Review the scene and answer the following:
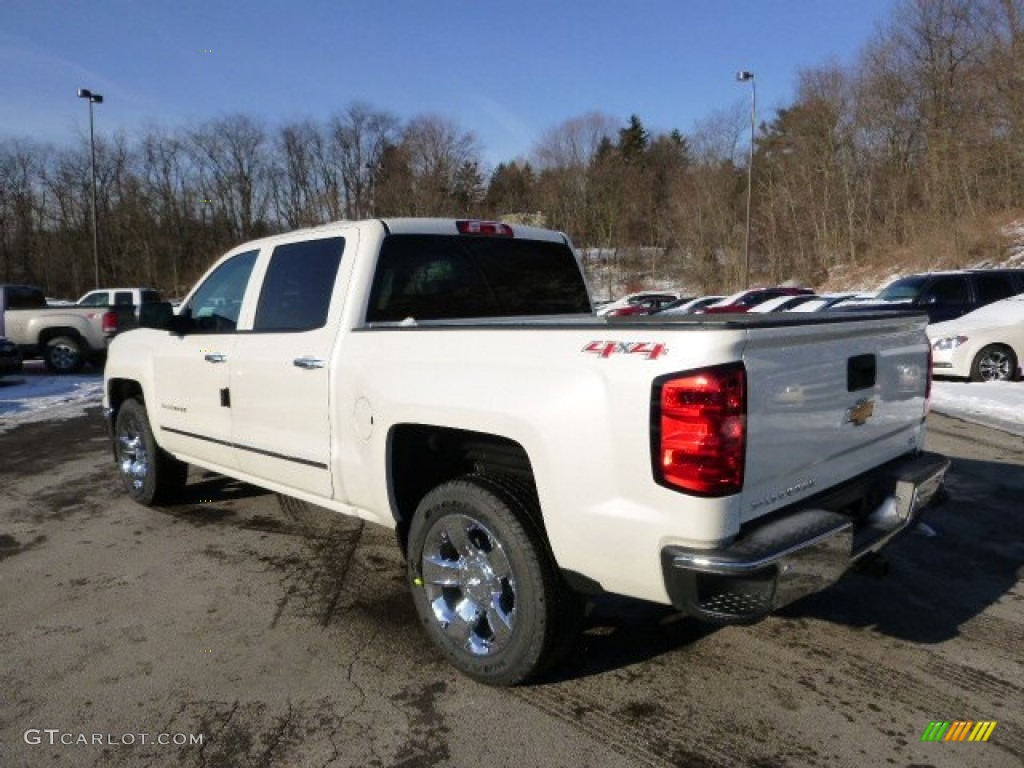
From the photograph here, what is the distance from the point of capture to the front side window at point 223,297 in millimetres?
4426

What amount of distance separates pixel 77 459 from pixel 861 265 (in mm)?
40738

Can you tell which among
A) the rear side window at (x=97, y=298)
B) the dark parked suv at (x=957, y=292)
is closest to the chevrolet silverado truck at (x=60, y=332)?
the rear side window at (x=97, y=298)

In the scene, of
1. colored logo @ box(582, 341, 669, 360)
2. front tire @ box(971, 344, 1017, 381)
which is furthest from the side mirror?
front tire @ box(971, 344, 1017, 381)

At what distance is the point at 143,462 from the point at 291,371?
8.18 ft

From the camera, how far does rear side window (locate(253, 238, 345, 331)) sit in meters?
3.75

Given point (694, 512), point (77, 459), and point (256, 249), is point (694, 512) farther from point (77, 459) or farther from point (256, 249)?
point (77, 459)

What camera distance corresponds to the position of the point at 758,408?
7.72 ft

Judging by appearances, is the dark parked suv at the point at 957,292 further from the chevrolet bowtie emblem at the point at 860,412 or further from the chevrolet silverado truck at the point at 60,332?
the chevrolet silverado truck at the point at 60,332

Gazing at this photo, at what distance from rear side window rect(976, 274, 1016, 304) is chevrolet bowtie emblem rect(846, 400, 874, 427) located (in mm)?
11996

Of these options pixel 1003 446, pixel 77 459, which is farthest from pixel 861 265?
pixel 77 459

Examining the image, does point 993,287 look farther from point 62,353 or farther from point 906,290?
point 62,353

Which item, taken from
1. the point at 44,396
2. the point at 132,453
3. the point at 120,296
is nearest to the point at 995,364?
the point at 132,453

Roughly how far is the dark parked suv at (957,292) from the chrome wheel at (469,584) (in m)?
11.5

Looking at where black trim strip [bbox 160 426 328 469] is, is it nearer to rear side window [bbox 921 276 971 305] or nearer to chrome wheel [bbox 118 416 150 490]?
chrome wheel [bbox 118 416 150 490]
